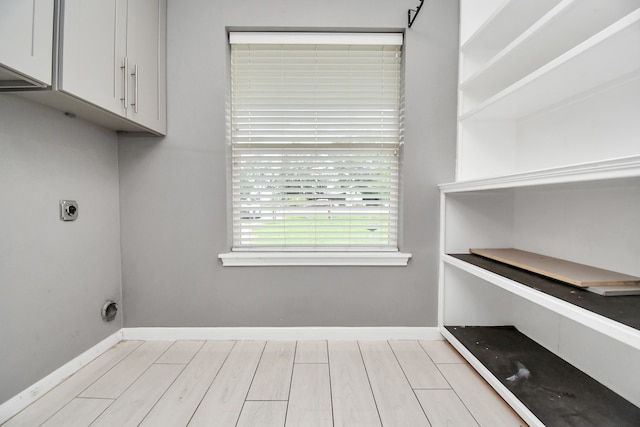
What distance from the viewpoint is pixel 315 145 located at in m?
1.76

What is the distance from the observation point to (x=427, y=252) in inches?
67.1

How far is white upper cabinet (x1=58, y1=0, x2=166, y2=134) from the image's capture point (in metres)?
1.05

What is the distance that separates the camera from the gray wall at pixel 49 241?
1.10m

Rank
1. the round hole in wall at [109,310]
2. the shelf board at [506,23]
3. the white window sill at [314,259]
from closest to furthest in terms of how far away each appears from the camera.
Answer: the shelf board at [506,23], the round hole in wall at [109,310], the white window sill at [314,259]

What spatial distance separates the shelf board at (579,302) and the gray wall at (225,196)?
1.81 feet

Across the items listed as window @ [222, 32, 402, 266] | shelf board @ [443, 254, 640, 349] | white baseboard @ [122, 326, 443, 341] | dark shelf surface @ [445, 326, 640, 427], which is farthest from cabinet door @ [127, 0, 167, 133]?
dark shelf surface @ [445, 326, 640, 427]

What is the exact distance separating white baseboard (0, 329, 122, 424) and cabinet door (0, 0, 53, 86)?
4.23 ft

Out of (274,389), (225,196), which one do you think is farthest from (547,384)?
(225,196)

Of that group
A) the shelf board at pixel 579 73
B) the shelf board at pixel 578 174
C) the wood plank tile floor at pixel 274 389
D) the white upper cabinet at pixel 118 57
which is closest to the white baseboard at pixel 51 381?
the wood plank tile floor at pixel 274 389

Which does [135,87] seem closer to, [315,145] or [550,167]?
[315,145]

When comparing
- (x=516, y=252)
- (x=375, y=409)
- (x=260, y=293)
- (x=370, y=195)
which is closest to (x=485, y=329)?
(x=516, y=252)

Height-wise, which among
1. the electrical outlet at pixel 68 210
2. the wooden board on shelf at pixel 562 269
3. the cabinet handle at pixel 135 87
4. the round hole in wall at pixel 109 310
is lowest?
the round hole in wall at pixel 109 310

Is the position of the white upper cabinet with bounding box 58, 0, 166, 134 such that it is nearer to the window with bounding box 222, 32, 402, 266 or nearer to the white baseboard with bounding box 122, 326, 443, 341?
the window with bounding box 222, 32, 402, 266

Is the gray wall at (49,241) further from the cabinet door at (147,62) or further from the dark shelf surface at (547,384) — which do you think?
the dark shelf surface at (547,384)
